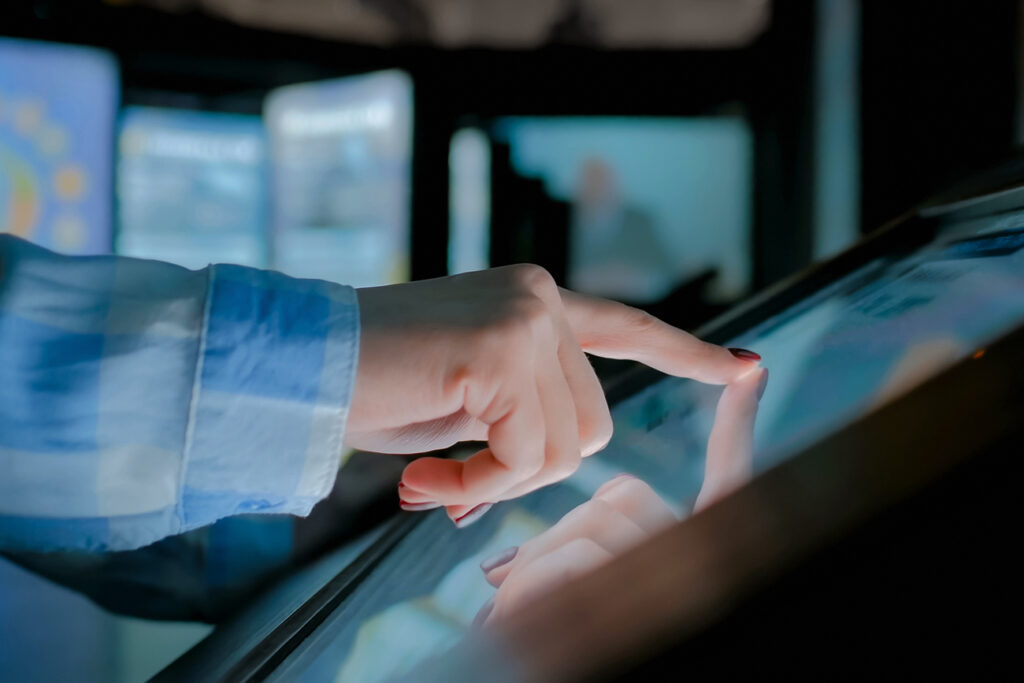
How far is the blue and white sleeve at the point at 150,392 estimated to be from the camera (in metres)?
0.46

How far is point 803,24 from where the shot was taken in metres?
2.85

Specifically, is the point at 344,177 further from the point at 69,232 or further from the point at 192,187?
the point at 69,232

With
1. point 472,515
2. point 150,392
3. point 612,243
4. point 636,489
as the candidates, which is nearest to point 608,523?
point 636,489

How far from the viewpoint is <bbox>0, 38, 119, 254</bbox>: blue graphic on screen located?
10.3 feet

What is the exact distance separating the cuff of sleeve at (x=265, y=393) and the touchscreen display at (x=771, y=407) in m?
0.13

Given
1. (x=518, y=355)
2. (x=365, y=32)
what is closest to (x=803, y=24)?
(x=365, y=32)

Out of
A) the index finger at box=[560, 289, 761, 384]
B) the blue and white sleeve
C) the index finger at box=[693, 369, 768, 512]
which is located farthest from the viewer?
the index finger at box=[560, 289, 761, 384]

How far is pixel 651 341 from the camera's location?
0.69 metres

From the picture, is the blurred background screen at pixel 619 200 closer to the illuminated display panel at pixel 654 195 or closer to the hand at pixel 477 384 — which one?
the illuminated display panel at pixel 654 195

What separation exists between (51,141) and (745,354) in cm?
366

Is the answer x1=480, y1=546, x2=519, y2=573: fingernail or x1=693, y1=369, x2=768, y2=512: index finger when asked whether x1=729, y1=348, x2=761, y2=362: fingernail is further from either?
x1=480, y1=546, x2=519, y2=573: fingernail

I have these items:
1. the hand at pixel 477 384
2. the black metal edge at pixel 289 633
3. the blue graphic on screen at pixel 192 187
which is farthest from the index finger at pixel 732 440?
the blue graphic on screen at pixel 192 187

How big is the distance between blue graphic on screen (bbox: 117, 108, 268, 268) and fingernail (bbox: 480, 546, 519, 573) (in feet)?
10.9

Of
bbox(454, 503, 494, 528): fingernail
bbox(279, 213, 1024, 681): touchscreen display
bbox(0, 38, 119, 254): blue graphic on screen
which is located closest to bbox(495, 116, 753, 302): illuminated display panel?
bbox(0, 38, 119, 254): blue graphic on screen
